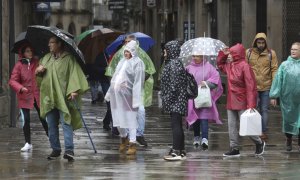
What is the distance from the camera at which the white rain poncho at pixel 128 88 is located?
13.5 meters

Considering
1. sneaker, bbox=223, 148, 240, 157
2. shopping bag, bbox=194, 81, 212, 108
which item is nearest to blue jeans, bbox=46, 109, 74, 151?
sneaker, bbox=223, 148, 240, 157

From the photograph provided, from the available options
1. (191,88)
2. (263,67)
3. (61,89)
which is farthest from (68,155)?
(263,67)

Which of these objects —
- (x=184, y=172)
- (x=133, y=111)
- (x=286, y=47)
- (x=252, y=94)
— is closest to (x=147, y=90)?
(x=133, y=111)

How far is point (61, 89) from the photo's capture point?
41.6 feet

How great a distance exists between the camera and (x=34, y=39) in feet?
45.4

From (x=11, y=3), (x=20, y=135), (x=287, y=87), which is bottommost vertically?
(x=20, y=135)

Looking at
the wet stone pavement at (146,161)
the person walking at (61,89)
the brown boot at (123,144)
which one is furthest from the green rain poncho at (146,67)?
the person walking at (61,89)

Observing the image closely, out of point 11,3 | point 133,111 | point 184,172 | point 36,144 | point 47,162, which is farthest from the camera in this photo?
point 11,3

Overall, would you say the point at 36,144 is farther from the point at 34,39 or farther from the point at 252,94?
the point at 252,94

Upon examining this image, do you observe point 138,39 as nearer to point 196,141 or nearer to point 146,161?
point 196,141

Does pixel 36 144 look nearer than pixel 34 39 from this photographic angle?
No

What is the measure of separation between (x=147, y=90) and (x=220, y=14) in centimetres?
1680

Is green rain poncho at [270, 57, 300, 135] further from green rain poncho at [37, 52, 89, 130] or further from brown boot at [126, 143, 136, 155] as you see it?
green rain poncho at [37, 52, 89, 130]

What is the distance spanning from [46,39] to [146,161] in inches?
101
